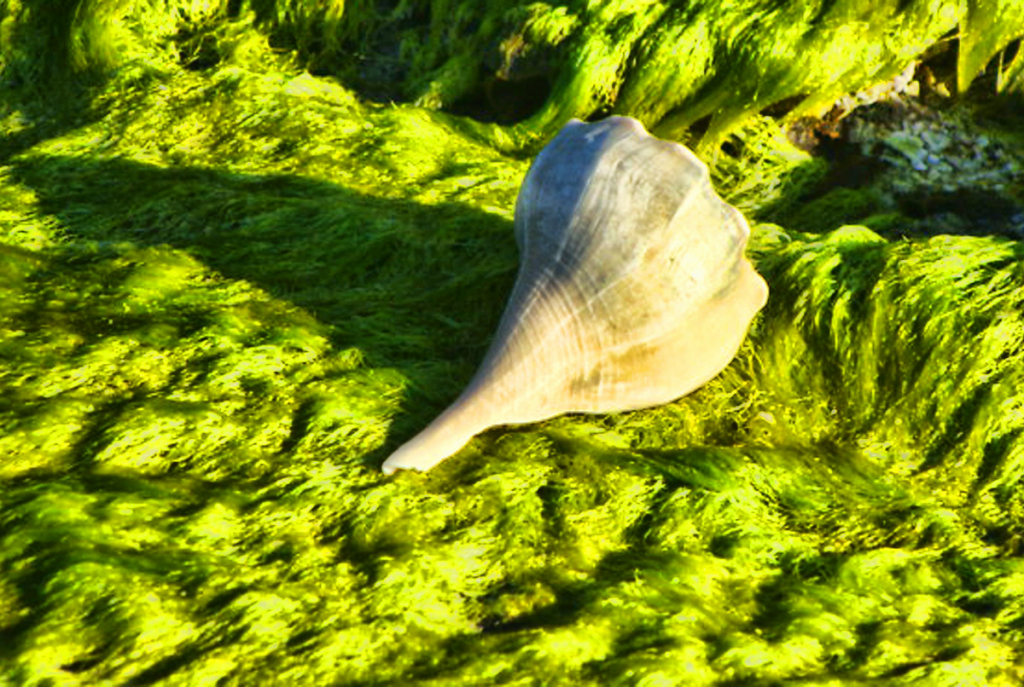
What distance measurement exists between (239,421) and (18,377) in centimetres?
64

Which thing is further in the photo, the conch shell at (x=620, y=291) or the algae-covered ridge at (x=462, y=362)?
the conch shell at (x=620, y=291)

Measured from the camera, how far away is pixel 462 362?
391 centimetres

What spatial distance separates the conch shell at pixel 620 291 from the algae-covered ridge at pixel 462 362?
149 mm

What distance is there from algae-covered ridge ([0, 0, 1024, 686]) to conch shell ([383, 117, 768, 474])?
0.49 ft

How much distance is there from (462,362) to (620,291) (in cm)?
57

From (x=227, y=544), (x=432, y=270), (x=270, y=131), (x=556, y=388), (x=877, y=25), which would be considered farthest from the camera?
(x=877, y=25)

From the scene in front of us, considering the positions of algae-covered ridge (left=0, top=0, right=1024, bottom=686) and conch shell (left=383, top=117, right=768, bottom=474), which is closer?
algae-covered ridge (left=0, top=0, right=1024, bottom=686)

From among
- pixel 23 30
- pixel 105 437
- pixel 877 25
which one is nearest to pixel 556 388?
pixel 105 437

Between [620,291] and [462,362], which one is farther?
[462,362]

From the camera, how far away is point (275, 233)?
14.9 ft

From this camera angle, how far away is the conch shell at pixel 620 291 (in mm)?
3645

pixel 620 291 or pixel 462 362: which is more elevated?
pixel 620 291

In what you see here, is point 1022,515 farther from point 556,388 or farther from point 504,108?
point 504,108

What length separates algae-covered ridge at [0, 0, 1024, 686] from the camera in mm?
2918
